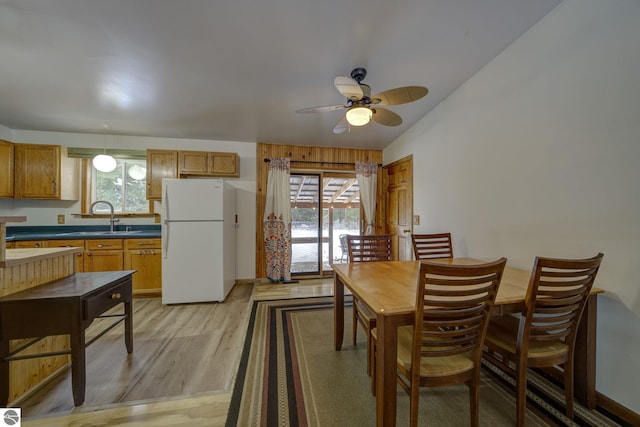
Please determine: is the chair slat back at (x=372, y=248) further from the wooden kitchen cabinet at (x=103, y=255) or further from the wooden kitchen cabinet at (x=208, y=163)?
the wooden kitchen cabinet at (x=103, y=255)

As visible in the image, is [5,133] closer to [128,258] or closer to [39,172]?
[39,172]

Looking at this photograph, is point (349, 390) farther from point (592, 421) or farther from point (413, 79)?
point (413, 79)

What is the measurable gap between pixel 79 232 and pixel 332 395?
4.38m

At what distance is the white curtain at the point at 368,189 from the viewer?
423cm

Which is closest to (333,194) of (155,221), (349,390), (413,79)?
(413,79)

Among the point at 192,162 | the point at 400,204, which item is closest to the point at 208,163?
the point at 192,162

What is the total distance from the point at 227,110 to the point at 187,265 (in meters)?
2.04

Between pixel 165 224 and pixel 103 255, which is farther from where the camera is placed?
pixel 103 255

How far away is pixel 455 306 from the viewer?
106cm

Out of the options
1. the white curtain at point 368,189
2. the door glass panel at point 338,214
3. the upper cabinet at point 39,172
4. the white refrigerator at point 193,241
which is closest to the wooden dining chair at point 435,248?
the white curtain at point 368,189

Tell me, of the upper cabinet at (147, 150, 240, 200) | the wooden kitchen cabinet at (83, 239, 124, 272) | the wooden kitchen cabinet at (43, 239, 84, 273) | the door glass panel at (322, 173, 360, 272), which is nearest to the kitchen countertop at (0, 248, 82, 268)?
the wooden kitchen cabinet at (83, 239, 124, 272)

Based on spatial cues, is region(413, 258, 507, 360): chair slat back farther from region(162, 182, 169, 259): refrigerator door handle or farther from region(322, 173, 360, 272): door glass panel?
region(322, 173, 360, 272): door glass panel

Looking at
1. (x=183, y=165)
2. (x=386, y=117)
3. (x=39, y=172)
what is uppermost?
(x=386, y=117)

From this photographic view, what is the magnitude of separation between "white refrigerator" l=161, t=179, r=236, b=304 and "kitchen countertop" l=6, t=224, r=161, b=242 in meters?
0.55
